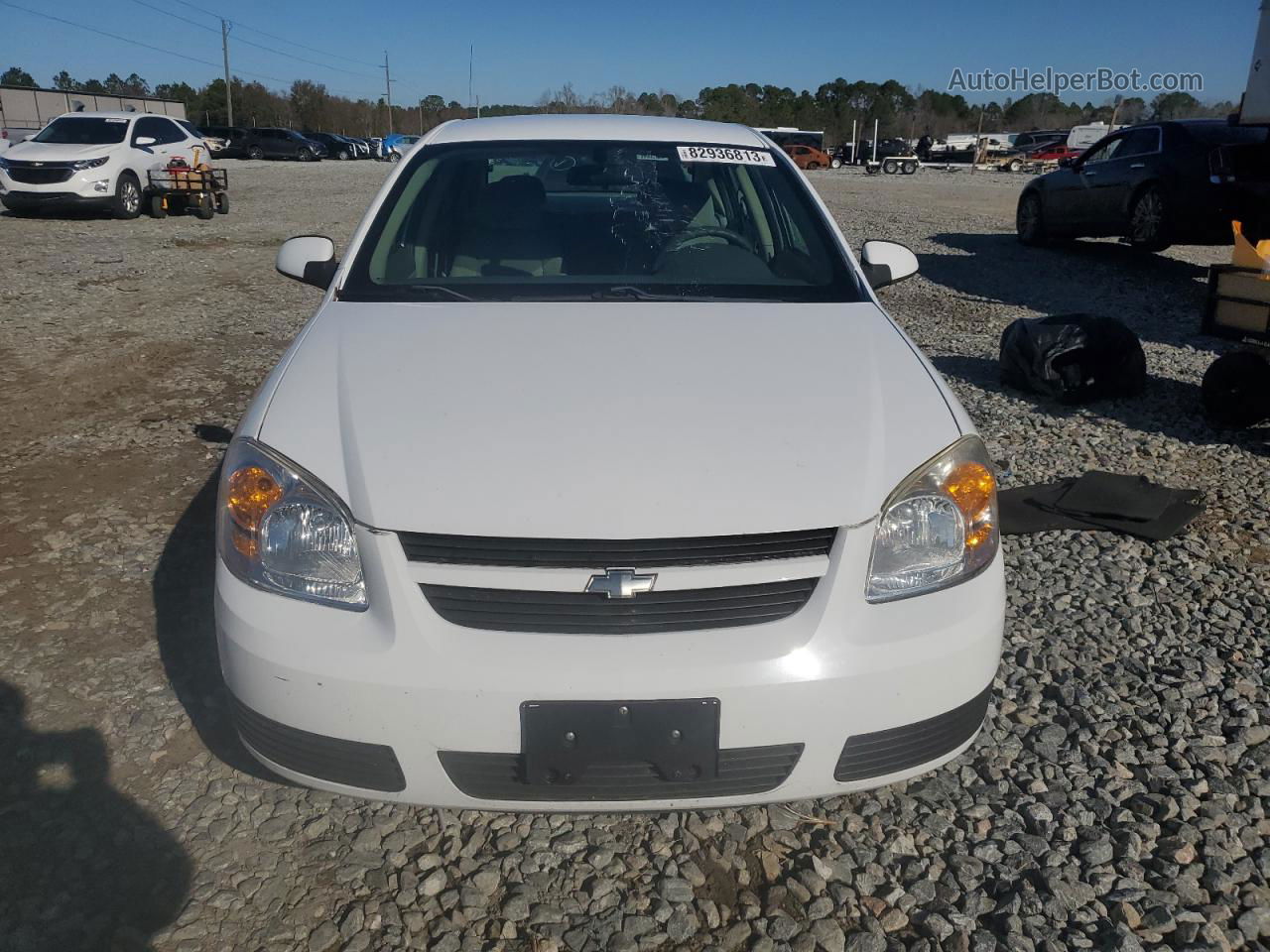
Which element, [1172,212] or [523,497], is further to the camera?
[1172,212]

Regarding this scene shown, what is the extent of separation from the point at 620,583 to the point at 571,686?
0.70 ft

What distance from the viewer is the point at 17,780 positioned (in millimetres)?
2336

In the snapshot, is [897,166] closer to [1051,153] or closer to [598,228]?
[1051,153]

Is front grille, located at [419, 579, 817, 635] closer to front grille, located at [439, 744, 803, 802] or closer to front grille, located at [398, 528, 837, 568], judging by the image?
front grille, located at [398, 528, 837, 568]

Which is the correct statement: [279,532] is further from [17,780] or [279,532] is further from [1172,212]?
[1172,212]

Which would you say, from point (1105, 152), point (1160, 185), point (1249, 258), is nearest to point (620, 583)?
point (1249, 258)

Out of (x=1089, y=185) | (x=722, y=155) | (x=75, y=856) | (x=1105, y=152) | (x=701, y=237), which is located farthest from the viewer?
(x=1105, y=152)

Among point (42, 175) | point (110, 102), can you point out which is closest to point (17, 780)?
point (42, 175)

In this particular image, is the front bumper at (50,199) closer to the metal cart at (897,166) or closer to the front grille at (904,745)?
the front grille at (904,745)

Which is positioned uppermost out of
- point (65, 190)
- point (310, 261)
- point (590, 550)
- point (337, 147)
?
point (337, 147)

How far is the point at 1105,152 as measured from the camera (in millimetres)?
12000

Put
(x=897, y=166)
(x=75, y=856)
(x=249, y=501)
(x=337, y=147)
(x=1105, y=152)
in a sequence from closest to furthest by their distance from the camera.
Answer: (x=249, y=501) < (x=75, y=856) < (x=1105, y=152) < (x=897, y=166) < (x=337, y=147)

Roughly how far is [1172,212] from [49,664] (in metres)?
11.3

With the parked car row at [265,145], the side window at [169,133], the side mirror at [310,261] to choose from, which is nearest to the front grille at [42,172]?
the side window at [169,133]
